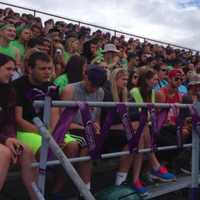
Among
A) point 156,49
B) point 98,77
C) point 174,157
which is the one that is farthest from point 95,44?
point 156,49

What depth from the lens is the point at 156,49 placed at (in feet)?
52.5

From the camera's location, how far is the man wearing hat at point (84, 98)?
4398 millimetres

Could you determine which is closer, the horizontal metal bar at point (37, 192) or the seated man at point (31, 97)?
the horizontal metal bar at point (37, 192)

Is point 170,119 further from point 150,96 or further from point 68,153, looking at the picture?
point 68,153

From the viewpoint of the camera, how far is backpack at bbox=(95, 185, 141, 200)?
4648 millimetres

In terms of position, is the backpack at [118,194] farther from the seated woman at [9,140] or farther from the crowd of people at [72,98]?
the seated woman at [9,140]

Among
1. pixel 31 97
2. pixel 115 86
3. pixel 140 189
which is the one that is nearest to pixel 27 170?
pixel 31 97

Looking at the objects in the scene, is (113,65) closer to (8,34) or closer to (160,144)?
(8,34)

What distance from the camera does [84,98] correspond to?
5070mm

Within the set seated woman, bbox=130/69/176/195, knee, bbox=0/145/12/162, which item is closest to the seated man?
knee, bbox=0/145/12/162

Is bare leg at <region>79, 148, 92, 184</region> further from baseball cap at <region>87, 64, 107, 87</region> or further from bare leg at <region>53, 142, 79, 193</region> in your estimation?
baseball cap at <region>87, 64, 107, 87</region>

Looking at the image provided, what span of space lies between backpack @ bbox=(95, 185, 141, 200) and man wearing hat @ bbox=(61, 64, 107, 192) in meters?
0.29

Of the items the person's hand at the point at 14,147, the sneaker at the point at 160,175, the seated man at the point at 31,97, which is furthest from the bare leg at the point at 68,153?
the sneaker at the point at 160,175

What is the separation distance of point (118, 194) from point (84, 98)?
1117 millimetres
